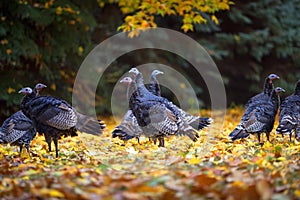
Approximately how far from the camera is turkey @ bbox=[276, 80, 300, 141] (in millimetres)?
8992

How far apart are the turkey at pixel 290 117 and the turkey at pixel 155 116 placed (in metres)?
1.55

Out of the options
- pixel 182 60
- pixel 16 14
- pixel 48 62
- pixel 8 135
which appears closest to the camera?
pixel 8 135

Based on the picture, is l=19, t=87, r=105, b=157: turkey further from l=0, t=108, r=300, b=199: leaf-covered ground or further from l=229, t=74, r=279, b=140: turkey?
l=229, t=74, r=279, b=140: turkey

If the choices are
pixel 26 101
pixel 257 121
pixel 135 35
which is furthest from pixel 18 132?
pixel 135 35

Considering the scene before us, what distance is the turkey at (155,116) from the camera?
9298 millimetres

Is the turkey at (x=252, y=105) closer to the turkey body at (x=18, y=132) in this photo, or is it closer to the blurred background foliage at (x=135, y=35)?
the turkey body at (x=18, y=132)

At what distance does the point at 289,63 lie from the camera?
76.9ft

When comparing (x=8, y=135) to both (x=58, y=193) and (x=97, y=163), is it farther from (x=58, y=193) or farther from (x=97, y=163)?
(x=58, y=193)

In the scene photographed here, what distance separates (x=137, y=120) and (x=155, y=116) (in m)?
0.42

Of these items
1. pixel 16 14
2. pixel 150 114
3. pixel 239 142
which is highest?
pixel 16 14

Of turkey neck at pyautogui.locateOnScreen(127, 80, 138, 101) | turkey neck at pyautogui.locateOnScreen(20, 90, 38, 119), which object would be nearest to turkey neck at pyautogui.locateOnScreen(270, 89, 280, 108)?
turkey neck at pyautogui.locateOnScreen(127, 80, 138, 101)

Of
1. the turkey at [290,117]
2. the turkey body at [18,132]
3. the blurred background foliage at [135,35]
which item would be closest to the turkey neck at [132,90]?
the turkey body at [18,132]

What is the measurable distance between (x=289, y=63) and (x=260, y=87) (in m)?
1.78

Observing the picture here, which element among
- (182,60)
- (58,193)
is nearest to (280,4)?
(182,60)
